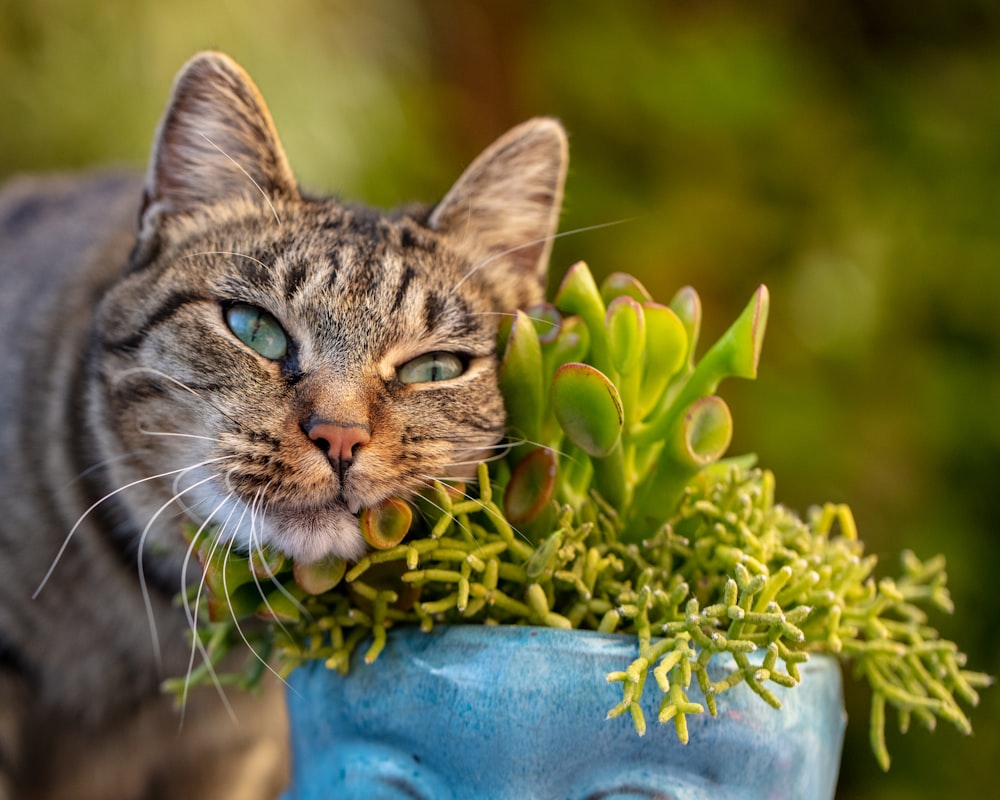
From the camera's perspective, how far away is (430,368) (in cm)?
72

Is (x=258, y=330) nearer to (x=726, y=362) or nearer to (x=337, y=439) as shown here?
(x=337, y=439)

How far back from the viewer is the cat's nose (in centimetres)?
61

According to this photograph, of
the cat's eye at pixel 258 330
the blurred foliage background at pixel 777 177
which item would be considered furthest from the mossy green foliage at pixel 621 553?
the blurred foliage background at pixel 777 177

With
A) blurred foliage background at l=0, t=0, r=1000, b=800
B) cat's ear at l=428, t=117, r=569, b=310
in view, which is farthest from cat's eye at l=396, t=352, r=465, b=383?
blurred foliage background at l=0, t=0, r=1000, b=800

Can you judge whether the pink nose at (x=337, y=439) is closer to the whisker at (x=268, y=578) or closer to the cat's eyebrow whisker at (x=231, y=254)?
the whisker at (x=268, y=578)

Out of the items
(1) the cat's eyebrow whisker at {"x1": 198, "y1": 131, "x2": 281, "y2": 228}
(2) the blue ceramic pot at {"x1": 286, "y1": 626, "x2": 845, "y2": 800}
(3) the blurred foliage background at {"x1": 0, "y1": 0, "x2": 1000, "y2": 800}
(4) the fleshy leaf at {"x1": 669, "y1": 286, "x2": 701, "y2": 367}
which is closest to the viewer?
(2) the blue ceramic pot at {"x1": 286, "y1": 626, "x2": 845, "y2": 800}

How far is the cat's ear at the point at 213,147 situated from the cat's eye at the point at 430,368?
0.18m

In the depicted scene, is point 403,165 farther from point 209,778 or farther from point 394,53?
point 209,778

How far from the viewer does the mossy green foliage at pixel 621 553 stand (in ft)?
1.86

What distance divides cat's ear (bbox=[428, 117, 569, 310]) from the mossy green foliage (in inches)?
6.4

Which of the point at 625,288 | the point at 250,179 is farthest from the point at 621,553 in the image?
the point at 250,179

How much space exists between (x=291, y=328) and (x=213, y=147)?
224 mm

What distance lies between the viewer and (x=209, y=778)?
1.01 m

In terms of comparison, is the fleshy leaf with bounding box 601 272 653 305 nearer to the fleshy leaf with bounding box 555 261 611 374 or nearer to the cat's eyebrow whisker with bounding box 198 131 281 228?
the fleshy leaf with bounding box 555 261 611 374
